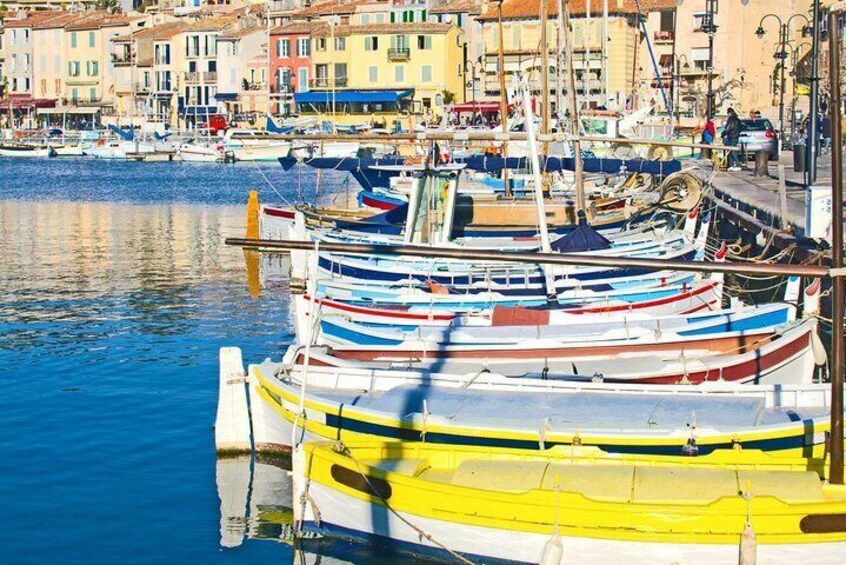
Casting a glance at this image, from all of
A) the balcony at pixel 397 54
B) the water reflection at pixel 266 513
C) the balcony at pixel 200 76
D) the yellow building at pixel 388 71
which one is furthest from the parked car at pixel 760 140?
the balcony at pixel 200 76

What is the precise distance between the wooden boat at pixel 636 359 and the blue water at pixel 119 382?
249cm

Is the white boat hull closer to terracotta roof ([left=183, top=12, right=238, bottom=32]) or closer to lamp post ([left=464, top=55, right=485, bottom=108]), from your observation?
lamp post ([left=464, top=55, right=485, bottom=108])

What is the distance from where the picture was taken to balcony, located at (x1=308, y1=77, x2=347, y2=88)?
108 meters

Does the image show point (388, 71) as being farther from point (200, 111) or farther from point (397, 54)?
point (200, 111)

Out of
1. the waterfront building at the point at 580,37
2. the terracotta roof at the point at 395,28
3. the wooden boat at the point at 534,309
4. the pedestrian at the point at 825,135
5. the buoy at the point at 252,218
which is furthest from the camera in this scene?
the terracotta roof at the point at 395,28

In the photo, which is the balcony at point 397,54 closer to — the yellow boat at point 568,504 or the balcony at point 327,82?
the balcony at point 327,82

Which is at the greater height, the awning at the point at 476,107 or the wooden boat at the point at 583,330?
the awning at the point at 476,107

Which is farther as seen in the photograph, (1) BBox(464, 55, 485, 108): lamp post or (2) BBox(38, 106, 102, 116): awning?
(2) BBox(38, 106, 102, 116): awning

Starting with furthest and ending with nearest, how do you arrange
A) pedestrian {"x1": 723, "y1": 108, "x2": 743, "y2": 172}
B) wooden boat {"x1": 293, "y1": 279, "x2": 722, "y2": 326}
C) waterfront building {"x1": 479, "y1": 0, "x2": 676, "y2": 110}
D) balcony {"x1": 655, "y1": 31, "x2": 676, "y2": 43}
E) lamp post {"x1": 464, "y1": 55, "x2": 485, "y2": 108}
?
lamp post {"x1": 464, "y1": 55, "x2": 485, "y2": 108}
balcony {"x1": 655, "y1": 31, "x2": 676, "y2": 43}
waterfront building {"x1": 479, "y1": 0, "x2": 676, "y2": 110}
pedestrian {"x1": 723, "y1": 108, "x2": 743, "y2": 172}
wooden boat {"x1": 293, "y1": 279, "x2": 722, "y2": 326}

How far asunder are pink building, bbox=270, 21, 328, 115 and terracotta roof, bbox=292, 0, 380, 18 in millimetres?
1456

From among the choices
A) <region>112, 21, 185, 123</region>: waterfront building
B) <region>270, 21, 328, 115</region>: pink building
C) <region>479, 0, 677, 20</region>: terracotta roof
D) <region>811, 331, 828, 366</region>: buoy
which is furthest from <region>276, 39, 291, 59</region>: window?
<region>811, 331, 828, 366</region>: buoy

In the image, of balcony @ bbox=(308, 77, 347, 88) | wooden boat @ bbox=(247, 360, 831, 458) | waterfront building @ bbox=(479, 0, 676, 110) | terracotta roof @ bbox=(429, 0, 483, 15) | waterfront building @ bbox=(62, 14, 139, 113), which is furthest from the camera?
waterfront building @ bbox=(62, 14, 139, 113)

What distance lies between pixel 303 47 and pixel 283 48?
2.21 meters

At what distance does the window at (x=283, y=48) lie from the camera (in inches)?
4456
